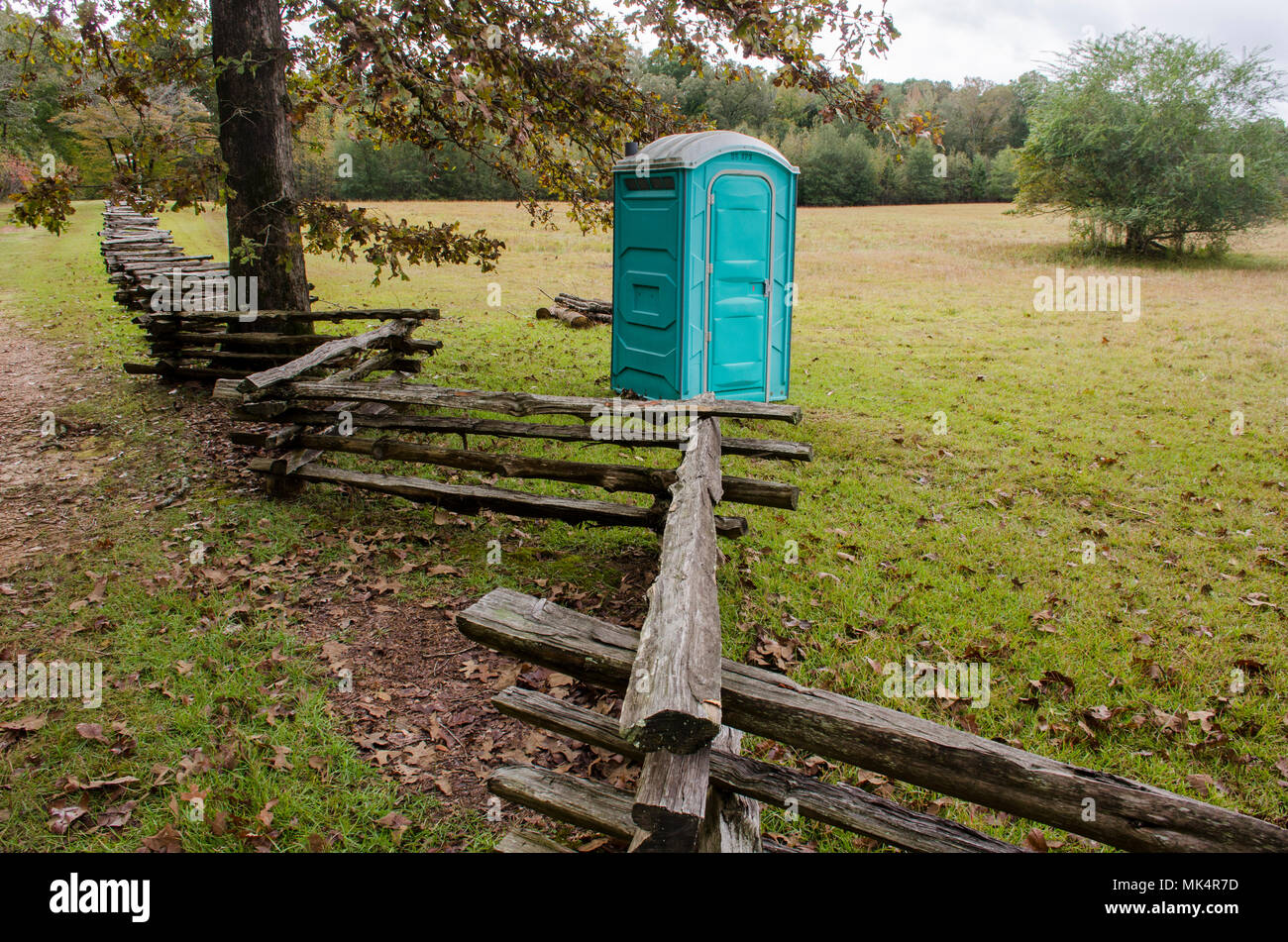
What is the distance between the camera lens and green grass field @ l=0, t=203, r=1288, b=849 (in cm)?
403

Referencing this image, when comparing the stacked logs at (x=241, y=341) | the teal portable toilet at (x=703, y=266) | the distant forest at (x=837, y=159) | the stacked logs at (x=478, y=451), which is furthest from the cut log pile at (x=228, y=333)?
the distant forest at (x=837, y=159)

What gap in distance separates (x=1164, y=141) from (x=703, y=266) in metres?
24.2

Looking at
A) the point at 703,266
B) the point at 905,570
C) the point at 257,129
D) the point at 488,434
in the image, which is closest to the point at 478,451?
the point at 488,434

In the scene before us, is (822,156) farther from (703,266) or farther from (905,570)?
(905,570)

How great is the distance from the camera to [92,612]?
5379 mm

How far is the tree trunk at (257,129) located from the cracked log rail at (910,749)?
7.89 m

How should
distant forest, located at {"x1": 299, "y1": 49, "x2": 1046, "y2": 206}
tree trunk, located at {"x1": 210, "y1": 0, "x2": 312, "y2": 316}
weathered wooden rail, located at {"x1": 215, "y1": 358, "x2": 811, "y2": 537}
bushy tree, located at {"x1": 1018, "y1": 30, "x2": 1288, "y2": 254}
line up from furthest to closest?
1. distant forest, located at {"x1": 299, "y1": 49, "x2": 1046, "y2": 206}
2. bushy tree, located at {"x1": 1018, "y1": 30, "x2": 1288, "y2": 254}
3. tree trunk, located at {"x1": 210, "y1": 0, "x2": 312, "y2": 316}
4. weathered wooden rail, located at {"x1": 215, "y1": 358, "x2": 811, "y2": 537}

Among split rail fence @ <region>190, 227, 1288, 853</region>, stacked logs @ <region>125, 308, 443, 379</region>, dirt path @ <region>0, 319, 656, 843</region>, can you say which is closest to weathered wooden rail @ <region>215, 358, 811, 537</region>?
dirt path @ <region>0, 319, 656, 843</region>

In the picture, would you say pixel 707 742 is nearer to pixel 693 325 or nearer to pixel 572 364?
pixel 693 325

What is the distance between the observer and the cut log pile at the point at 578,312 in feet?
51.5

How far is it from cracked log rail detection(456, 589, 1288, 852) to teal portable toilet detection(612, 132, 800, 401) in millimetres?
6732

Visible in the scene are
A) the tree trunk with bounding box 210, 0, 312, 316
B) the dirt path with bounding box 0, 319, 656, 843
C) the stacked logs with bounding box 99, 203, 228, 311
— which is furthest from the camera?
the stacked logs with bounding box 99, 203, 228, 311

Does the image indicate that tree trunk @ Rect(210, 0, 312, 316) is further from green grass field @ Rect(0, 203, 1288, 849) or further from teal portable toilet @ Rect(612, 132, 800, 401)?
teal portable toilet @ Rect(612, 132, 800, 401)

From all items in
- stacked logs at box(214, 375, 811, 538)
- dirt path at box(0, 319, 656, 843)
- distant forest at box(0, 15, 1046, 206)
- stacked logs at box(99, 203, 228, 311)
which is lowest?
dirt path at box(0, 319, 656, 843)
